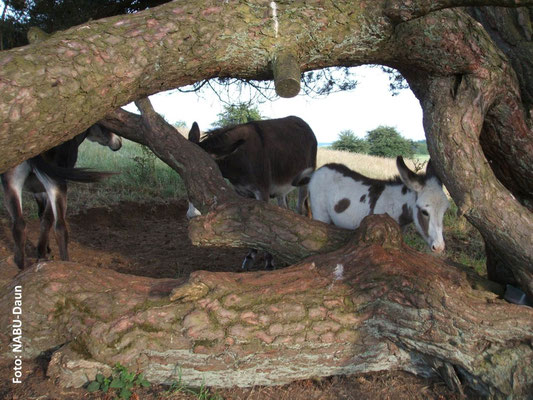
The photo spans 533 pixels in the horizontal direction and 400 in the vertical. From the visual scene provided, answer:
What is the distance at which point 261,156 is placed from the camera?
729 cm

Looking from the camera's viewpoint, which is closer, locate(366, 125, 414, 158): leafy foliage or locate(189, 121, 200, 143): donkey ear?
locate(189, 121, 200, 143): donkey ear

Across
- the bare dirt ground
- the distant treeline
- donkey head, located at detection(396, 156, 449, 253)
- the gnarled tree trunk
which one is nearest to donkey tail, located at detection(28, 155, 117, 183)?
the bare dirt ground

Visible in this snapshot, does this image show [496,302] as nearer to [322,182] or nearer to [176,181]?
[322,182]

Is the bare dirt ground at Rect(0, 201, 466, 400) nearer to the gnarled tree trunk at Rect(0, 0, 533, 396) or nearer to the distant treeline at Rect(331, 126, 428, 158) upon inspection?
the gnarled tree trunk at Rect(0, 0, 533, 396)

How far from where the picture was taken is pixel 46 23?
677 centimetres

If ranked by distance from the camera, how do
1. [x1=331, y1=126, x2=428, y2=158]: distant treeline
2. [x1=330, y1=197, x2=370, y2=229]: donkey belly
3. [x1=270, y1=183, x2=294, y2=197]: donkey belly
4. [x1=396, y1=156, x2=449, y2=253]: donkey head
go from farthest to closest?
[x1=331, y1=126, x2=428, y2=158]: distant treeline
[x1=270, y1=183, x2=294, y2=197]: donkey belly
[x1=330, y1=197, x2=370, y2=229]: donkey belly
[x1=396, y1=156, x2=449, y2=253]: donkey head

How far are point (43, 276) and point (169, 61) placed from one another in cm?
190

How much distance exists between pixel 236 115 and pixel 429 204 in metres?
7.37

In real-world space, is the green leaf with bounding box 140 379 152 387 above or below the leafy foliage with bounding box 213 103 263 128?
below

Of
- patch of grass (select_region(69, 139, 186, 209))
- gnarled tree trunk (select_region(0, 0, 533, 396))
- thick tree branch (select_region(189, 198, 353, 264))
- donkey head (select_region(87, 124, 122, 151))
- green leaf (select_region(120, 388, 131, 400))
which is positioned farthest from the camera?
patch of grass (select_region(69, 139, 186, 209))

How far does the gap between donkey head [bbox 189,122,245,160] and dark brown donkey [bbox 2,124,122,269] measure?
1636mm

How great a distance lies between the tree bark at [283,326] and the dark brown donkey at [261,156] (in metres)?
2.96

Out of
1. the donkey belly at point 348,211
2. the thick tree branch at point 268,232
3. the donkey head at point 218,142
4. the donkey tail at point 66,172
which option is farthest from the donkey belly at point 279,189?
the thick tree branch at point 268,232

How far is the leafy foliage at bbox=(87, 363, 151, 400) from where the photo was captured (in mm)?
2967
